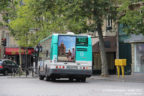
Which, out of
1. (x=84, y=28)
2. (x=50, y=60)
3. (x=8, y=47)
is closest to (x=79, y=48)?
(x=50, y=60)

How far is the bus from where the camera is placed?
22531mm

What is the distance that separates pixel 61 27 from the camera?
39719mm

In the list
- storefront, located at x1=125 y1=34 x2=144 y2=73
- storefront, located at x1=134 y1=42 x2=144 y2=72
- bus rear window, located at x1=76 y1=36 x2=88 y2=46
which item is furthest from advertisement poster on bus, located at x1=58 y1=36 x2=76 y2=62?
storefront, located at x1=134 y1=42 x2=144 y2=72

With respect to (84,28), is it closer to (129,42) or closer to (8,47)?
(129,42)

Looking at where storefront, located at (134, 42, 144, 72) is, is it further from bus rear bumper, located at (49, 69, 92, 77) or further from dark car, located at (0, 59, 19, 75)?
dark car, located at (0, 59, 19, 75)

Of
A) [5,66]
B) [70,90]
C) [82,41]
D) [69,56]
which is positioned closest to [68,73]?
[69,56]

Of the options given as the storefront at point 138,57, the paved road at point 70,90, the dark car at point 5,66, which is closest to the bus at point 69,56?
the paved road at point 70,90

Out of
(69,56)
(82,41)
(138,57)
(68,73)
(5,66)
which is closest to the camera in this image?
(68,73)

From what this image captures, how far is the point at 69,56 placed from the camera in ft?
75.0

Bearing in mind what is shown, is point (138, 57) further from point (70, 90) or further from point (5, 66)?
point (70, 90)

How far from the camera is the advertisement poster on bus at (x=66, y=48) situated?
2273cm

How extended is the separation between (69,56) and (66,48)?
51 cm

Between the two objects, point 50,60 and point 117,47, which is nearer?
point 50,60

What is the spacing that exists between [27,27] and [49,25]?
10.6 ft
